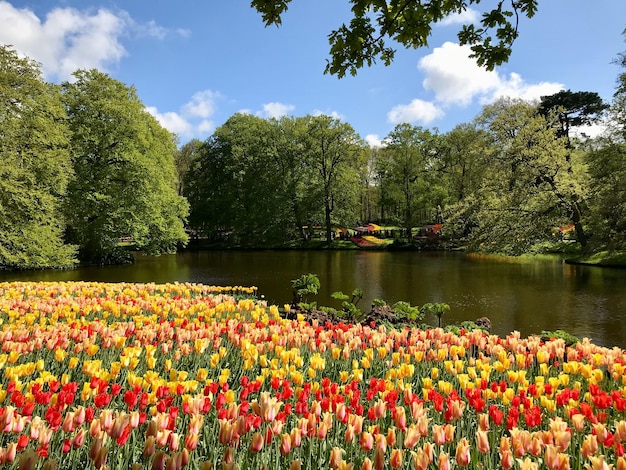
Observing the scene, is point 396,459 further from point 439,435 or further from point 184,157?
point 184,157

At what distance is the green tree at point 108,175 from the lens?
29.2 metres

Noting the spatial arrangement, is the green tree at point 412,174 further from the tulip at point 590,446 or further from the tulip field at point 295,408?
the tulip at point 590,446

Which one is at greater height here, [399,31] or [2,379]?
[399,31]

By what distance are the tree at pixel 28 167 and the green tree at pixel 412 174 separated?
32.5 meters

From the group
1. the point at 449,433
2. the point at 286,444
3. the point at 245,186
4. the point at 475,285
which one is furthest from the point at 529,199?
the point at 245,186

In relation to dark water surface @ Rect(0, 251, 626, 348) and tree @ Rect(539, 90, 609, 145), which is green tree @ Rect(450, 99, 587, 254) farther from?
tree @ Rect(539, 90, 609, 145)

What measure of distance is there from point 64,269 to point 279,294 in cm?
1559

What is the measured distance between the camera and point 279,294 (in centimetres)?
1673

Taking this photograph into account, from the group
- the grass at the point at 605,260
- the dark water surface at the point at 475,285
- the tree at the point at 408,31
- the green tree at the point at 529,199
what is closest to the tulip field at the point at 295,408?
the tree at the point at 408,31

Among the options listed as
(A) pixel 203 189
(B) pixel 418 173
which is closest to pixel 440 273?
(B) pixel 418 173

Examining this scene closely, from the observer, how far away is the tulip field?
8.37 ft

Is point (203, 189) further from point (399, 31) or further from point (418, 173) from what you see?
point (399, 31)

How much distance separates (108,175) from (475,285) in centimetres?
2441

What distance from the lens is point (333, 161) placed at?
48188mm
